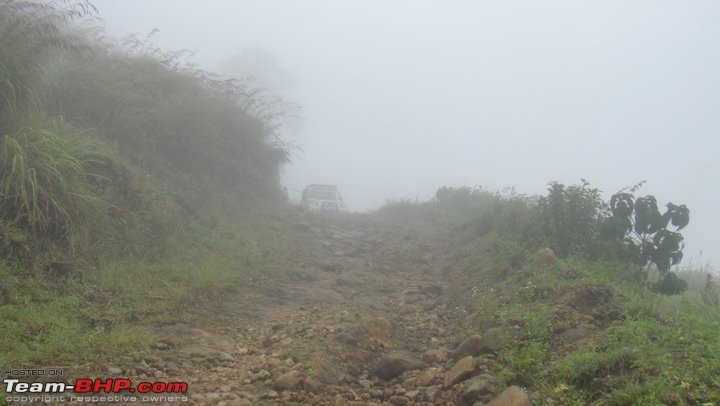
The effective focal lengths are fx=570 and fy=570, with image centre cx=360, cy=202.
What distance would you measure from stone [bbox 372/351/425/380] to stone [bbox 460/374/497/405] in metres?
0.76

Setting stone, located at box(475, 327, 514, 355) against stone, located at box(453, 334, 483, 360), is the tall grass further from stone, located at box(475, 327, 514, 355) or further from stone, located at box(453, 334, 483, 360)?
stone, located at box(475, 327, 514, 355)

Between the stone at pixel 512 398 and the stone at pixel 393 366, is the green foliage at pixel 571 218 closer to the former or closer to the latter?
the stone at pixel 393 366

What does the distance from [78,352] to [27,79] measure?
12.6 ft

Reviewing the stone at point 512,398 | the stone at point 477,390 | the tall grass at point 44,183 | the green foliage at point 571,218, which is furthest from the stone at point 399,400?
the green foliage at point 571,218

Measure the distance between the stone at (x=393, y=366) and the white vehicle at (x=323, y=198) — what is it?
1242cm

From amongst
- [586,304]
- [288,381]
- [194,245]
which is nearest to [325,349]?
[288,381]

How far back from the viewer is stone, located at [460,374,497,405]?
4027mm

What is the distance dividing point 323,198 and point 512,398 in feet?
50.4

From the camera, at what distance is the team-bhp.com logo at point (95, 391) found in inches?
139

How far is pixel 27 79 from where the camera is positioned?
6.61m

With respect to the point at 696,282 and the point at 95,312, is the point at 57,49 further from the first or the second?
the point at 696,282

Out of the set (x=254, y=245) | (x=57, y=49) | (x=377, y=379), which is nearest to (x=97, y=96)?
(x=57, y=49)

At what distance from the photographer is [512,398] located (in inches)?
148

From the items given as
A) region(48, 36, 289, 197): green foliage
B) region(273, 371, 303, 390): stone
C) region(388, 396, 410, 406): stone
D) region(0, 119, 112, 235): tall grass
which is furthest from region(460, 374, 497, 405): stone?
region(48, 36, 289, 197): green foliage
